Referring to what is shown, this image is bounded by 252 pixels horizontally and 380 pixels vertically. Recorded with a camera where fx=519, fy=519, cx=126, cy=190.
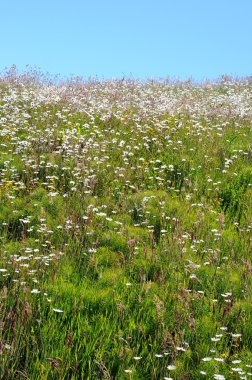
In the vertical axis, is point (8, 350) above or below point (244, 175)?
below

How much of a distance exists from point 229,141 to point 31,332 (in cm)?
776

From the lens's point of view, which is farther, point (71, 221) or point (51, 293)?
point (71, 221)

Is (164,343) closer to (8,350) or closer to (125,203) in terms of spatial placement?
(8,350)

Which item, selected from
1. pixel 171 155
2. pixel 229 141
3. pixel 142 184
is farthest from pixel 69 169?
pixel 229 141

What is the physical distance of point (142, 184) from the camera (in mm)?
8414

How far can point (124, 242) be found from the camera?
6234 millimetres

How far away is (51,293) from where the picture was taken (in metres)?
4.88

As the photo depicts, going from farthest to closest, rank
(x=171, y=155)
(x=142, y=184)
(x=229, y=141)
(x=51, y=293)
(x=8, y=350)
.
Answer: (x=229, y=141), (x=171, y=155), (x=142, y=184), (x=51, y=293), (x=8, y=350)

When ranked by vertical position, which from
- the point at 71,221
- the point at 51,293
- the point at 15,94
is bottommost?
the point at 51,293

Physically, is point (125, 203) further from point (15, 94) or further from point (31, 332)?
point (15, 94)

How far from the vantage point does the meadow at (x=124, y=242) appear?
4.07m

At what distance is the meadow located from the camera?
4.07m

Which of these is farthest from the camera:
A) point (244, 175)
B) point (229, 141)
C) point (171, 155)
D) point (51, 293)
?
point (229, 141)

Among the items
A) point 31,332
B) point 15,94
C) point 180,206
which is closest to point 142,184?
point 180,206
